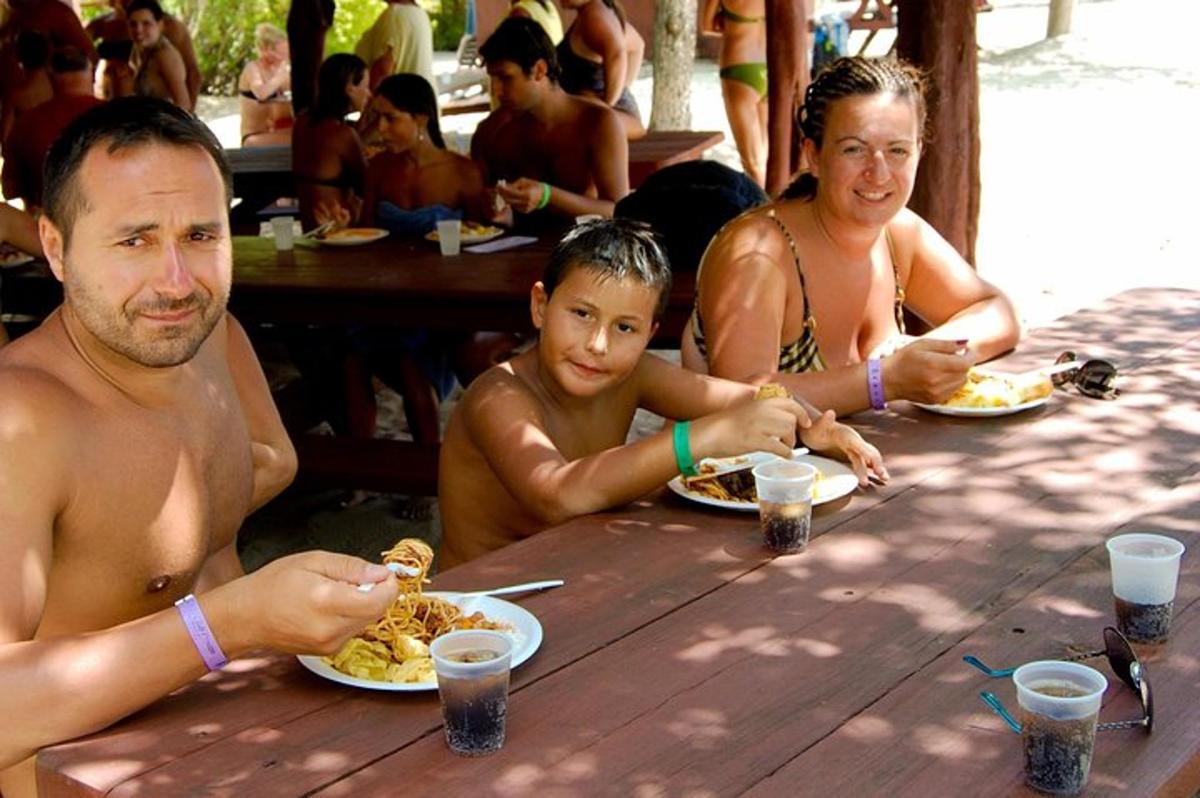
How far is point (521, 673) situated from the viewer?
7.17ft

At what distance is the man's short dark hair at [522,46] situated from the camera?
651 centimetres

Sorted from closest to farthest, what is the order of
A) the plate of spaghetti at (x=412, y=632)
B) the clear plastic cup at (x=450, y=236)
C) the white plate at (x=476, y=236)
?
the plate of spaghetti at (x=412, y=632)
the clear plastic cup at (x=450, y=236)
the white plate at (x=476, y=236)

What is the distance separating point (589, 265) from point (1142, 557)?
135 centimetres

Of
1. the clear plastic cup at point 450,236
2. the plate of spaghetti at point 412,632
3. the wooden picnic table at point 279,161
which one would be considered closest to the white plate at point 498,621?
the plate of spaghetti at point 412,632

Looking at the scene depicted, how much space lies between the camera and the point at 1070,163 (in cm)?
1334

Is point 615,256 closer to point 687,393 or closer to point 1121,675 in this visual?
point 687,393

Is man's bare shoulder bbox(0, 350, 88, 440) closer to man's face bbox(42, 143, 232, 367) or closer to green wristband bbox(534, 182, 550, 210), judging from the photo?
man's face bbox(42, 143, 232, 367)

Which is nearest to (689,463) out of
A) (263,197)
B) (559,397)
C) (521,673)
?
(559,397)

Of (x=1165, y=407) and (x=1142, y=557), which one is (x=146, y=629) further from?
(x=1165, y=407)

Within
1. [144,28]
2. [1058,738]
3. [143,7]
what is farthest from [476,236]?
[144,28]

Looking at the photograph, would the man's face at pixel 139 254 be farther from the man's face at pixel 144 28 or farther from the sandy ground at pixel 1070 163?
the man's face at pixel 144 28

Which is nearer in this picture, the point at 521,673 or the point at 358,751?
the point at 358,751

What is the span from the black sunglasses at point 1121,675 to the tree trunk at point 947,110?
11.3 ft

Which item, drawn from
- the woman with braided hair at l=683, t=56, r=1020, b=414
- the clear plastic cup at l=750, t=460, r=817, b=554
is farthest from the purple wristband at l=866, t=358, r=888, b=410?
the clear plastic cup at l=750, t=460, r=817, b=554
